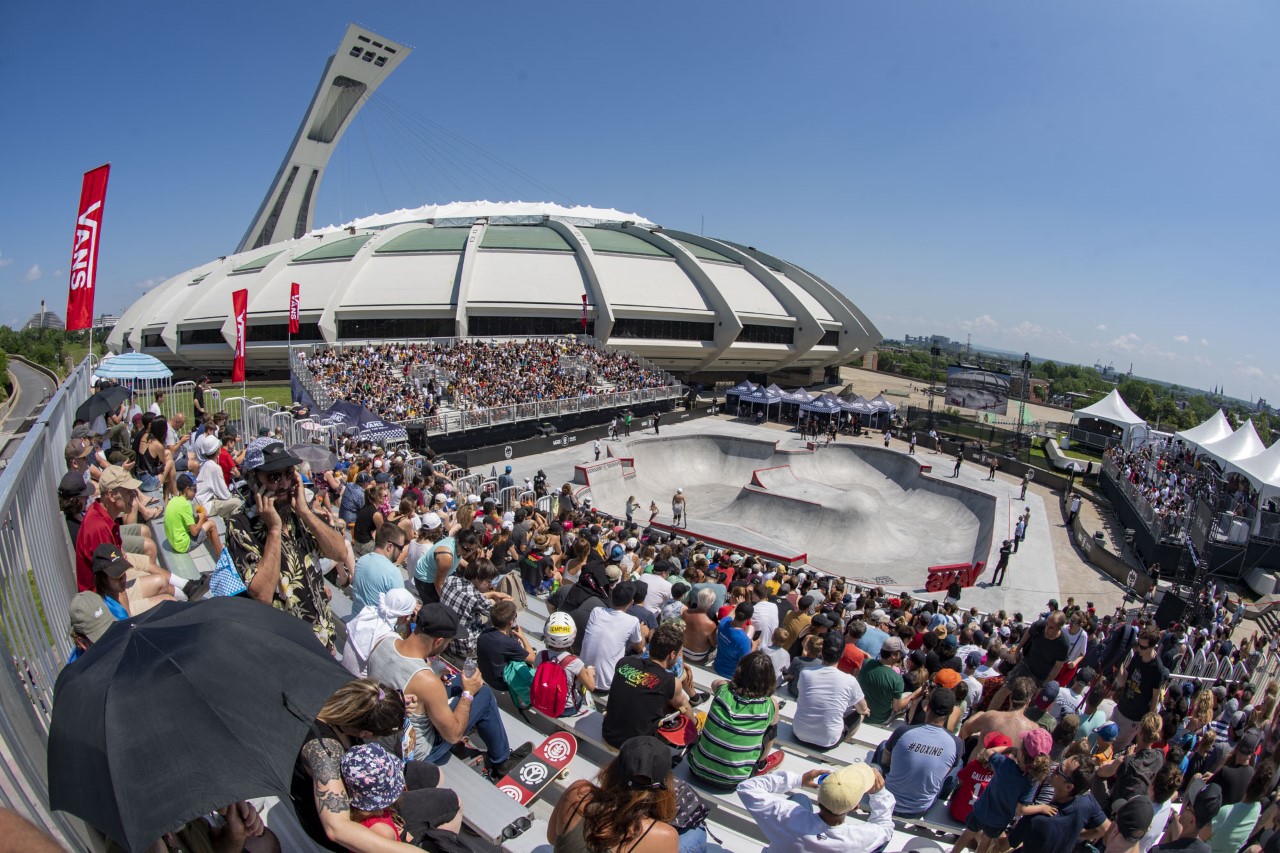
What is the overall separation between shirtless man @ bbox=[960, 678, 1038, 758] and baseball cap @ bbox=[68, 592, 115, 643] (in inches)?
240

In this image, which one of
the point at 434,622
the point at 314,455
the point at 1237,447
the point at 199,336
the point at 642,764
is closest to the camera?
the point at 642,764

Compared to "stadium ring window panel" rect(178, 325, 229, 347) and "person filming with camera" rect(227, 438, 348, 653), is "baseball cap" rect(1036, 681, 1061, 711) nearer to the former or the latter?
"person filming with camera" rect(227, 438, 348, 653)

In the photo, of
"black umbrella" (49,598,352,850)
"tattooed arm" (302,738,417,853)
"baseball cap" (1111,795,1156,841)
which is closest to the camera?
"black umbrella" (49,598,352,850)

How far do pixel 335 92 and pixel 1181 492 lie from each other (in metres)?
62.6

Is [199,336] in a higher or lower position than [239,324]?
lower

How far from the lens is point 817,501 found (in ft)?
81.7

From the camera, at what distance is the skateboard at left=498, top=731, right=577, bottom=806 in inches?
171

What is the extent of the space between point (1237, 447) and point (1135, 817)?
2966 centimetres

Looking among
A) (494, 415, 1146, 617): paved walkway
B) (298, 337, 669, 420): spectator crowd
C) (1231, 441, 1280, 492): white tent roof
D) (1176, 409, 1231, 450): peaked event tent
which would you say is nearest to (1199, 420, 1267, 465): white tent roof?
(1231, 441, 1280, 492): white tent roof

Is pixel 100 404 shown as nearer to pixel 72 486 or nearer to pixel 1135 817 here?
pixel 72 486

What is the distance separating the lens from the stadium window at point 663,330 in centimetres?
4294

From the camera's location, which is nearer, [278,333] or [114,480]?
[114,480]

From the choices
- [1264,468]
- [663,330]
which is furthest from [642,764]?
[663,330]

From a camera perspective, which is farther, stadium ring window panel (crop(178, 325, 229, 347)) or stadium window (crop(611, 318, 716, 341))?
stadium window (crop(611, 318, 716, 341))
